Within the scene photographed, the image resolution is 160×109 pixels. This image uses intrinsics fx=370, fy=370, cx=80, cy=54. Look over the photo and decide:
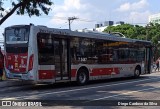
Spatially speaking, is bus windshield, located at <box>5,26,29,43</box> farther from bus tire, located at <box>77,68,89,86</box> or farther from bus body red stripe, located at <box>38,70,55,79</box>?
bus tire, located at <box>77,68,89,86</box>

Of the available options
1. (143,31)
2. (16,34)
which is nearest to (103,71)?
(16,34)

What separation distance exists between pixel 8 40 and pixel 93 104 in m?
7.90

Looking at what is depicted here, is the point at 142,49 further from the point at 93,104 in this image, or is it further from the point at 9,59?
the point at 93,104

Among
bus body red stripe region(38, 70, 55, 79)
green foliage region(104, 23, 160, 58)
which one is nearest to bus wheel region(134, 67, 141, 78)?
bus body red stripe region(38, 70, 55, 79)

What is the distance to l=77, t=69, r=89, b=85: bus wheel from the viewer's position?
20.8m

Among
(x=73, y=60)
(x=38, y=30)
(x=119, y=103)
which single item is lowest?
(x=119, y=103)

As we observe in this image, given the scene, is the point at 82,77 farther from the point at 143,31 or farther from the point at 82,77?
the point at 143,31

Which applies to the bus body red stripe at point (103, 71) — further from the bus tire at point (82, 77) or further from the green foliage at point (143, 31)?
the green foliage at point (143, 31)

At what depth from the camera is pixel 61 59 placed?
19.3 meters

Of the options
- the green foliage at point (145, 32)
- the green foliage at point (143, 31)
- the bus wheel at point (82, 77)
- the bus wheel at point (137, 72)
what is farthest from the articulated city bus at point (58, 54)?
the green foliage at point (143, 31)

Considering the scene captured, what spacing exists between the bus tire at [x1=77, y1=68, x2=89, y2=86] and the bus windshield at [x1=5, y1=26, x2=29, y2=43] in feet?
13.4

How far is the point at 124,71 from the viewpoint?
2564 cm

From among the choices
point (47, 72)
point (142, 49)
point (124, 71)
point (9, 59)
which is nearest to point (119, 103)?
point (47, 72)

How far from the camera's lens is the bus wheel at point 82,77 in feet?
68.3
